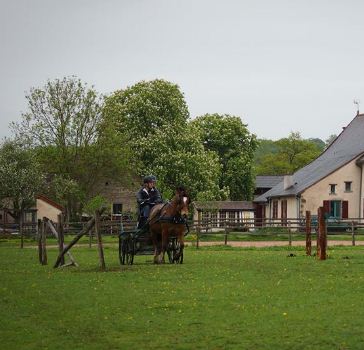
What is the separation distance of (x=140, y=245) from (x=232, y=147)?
7129cm

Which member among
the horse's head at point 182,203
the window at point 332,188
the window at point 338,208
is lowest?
the horse's head at point 182,203

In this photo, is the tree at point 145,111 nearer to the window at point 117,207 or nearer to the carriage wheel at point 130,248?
the window at point 117,207

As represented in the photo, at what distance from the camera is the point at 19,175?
7000 centimetres

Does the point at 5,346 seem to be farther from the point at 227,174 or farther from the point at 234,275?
the point at 227,174

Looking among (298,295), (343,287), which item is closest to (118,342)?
(298,295)

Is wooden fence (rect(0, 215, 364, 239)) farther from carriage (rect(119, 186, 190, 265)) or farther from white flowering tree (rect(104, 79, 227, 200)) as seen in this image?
carriage (rect(119, 186, 190, 265))

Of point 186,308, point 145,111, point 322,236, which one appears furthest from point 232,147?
point 186,308

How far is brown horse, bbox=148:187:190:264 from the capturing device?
25156 millimetres

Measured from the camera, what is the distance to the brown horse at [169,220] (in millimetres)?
25156

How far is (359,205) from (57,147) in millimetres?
23598

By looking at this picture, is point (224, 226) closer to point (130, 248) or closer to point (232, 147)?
point (130, 248)

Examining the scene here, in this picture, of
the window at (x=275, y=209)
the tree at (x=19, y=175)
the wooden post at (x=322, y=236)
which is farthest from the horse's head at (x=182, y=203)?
the window at (x=275, y=209)

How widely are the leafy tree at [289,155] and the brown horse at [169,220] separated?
103653 millimetres

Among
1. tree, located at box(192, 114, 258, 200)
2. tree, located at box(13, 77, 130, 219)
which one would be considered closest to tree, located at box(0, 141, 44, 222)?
tree, located at box(13, 77, 130, 219)
